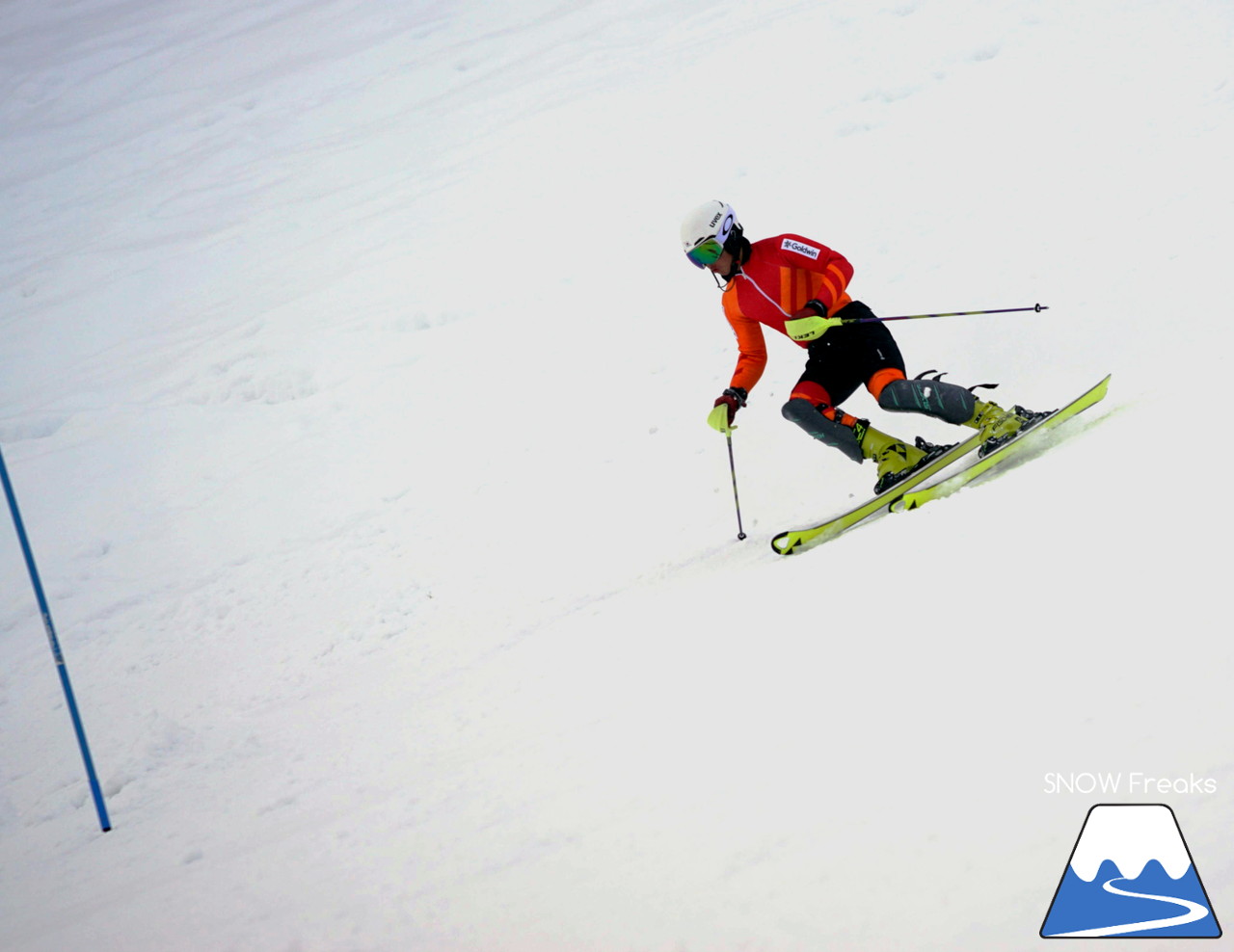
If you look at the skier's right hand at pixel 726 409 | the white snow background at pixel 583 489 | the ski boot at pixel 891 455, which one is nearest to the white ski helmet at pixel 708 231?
the skier's right hand at pixel 726 409

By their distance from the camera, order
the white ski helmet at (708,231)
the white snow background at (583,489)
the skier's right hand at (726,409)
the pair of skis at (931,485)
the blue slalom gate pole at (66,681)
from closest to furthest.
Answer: the white snow background at (583,489)
the blue slalom gate pole at (66,681)
the pair of skis at (931,485)
the white ski helmet at (708,231)
the skier's right hand at (726,409)

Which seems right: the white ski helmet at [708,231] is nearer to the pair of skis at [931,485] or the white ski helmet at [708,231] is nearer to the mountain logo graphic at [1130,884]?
the pair of skis at [931,485]

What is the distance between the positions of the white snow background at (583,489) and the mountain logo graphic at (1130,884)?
0.04m

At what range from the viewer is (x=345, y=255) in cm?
1308

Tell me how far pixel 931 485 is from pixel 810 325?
44.2 inches

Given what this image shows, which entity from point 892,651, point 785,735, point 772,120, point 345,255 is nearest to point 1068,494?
point 892,651

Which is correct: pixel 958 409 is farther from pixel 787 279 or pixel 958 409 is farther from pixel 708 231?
pixel 708 231

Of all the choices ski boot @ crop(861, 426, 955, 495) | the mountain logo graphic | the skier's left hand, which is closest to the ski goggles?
the skier's left hand

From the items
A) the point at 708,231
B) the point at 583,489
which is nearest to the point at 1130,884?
the point at 708,231

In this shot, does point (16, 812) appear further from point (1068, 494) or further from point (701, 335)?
point (701, 335)

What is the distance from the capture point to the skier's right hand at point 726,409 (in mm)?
6004

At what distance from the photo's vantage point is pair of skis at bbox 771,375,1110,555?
5.07 m

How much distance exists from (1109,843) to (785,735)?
960 millimetres

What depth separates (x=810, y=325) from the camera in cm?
544
